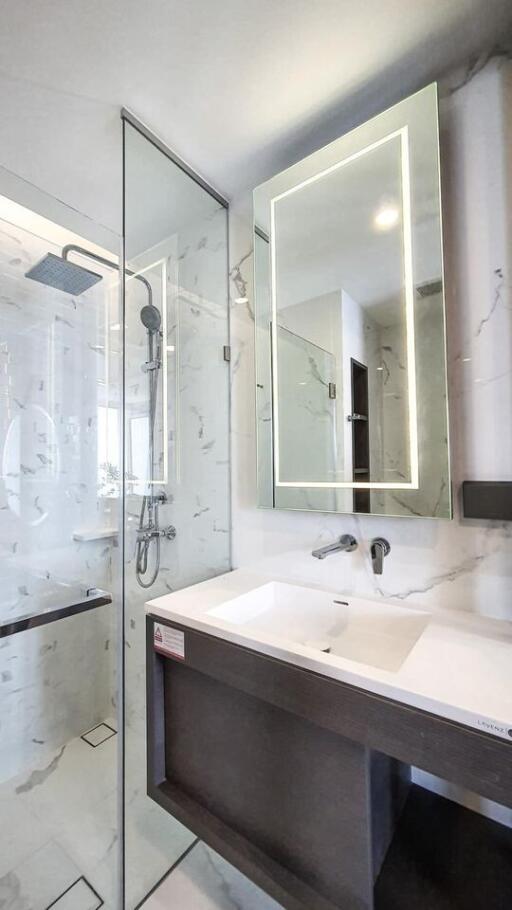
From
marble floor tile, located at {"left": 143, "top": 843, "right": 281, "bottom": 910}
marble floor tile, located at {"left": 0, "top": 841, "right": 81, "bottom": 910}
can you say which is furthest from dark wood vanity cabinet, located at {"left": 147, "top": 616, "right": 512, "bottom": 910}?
marble floor tile, located at {"left": 0, "top": 841, "right": 81, "bottom": 910}

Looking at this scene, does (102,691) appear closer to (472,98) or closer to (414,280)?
(414,280)

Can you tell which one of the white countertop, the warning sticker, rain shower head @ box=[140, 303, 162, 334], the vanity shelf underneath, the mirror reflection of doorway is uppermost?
rain shower head @ box=[140, 303, 162, 334]

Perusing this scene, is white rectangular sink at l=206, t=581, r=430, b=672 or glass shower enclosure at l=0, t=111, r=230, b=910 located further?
glass shower enclosure at l=0, t=111, r=230, b=910

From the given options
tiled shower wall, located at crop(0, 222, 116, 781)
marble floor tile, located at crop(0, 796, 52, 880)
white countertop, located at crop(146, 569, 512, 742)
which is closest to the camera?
white countertop, located at crop(146, 569, 512, 742)

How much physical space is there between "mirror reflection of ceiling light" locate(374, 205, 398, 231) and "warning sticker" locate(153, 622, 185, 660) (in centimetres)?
137

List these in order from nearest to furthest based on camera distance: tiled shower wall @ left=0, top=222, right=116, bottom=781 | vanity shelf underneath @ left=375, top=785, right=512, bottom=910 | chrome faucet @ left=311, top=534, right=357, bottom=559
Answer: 1. vanity shelf underneath @ left=375, top=785, right=512, bottom=910
2. chrome faucet @ left=311, top=534, right=357, bottom=559
3. tiled shower wall @ left=0, top=222, right=116, bottom=781

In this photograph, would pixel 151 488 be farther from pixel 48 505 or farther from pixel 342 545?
pixel 342 545

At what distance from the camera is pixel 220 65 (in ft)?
3.53

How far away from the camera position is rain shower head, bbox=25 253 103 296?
66.2 inches

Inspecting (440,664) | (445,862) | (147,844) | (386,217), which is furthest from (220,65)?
(147,844)

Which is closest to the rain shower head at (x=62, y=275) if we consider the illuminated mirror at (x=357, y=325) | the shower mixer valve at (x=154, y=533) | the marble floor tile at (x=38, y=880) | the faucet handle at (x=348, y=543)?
the illuminated mirror at (x=357, y=325)

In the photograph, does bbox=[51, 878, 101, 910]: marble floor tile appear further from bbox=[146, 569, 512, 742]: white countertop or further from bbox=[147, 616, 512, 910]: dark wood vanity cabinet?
bbox=[146, 569, 512, 742]: white countertop

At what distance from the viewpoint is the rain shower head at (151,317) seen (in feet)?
5.02

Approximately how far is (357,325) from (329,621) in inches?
38.8
